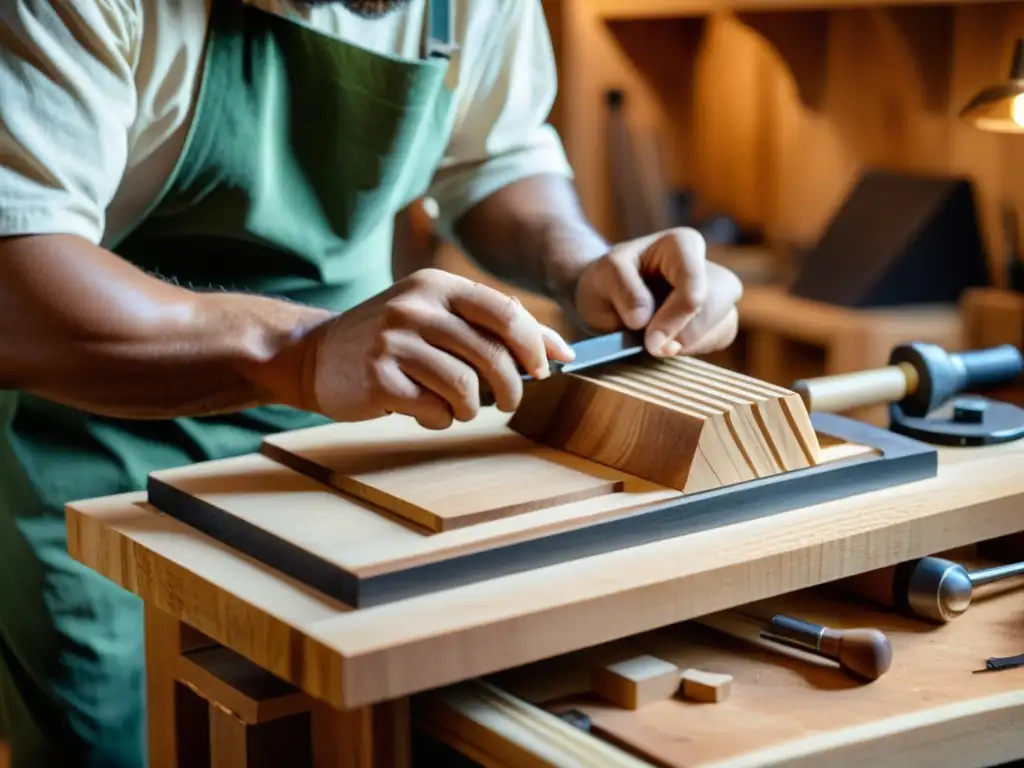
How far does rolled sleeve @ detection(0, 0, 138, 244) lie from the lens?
1186 millimetres

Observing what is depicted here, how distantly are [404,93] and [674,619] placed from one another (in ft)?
2.29

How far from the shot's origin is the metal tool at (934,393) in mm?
1359

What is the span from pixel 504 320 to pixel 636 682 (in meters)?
0.29

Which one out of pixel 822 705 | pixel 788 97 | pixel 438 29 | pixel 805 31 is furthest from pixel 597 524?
pixel 788 97

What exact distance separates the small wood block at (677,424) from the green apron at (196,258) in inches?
14.8

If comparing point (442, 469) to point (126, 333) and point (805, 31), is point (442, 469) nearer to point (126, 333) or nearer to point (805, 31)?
point (126, 333)

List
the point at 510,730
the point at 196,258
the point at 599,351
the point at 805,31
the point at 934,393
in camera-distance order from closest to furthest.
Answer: the point at 510,730 < the point at 599,351 < the point at 934,393 < the point at 196,258 < the point at 805,31

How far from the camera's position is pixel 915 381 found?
4.65 ft

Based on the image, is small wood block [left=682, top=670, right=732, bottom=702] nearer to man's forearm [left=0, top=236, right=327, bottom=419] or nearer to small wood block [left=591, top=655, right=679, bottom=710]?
small wood block [left=591, top=655, right=679, bottom=710]

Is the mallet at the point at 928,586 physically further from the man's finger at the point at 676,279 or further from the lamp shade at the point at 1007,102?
the lamp shade at the point at 1007,102

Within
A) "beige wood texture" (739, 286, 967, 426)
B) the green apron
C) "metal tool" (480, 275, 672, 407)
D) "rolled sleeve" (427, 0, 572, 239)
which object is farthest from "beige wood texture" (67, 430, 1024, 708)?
"beige wood texture" (739, 286, 967, 426)

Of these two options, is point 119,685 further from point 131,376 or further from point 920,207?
point 920,207

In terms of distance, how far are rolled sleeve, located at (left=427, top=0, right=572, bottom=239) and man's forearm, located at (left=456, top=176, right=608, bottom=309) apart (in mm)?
19

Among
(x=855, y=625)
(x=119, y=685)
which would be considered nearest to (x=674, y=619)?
(x=855, y=625)
